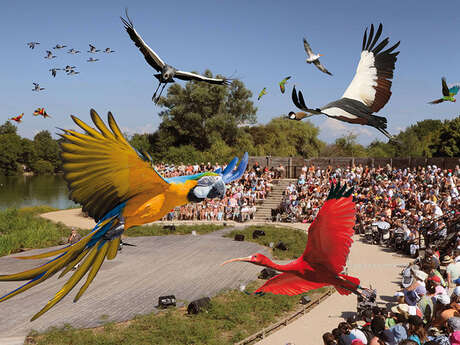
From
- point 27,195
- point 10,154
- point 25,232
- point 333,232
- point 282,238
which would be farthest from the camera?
point 10,154

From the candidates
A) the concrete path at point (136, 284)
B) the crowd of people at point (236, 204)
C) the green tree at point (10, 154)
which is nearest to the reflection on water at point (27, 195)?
the green tree at point (10, 154)

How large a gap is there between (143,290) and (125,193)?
1127 cm

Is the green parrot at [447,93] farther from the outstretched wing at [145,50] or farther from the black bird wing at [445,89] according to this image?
the outstretched wing at [145,50]

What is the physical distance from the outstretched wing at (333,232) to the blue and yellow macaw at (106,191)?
730 millimetres

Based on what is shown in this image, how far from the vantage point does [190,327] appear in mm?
9984

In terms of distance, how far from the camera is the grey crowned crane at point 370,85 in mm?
2814

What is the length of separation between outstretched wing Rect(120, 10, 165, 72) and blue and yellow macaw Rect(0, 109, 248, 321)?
0.82 m

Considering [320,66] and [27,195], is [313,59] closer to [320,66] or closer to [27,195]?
[320,66]

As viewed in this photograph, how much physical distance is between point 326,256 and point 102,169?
183cm

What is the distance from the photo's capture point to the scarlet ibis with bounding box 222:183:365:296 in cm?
273

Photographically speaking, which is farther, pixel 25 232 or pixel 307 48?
pixel 25 232

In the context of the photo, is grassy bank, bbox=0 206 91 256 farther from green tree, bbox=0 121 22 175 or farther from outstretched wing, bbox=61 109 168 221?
green tree, bbox=0 121 22 175

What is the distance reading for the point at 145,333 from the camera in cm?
970

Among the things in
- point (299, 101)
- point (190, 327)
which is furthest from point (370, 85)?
point (190, 327)
